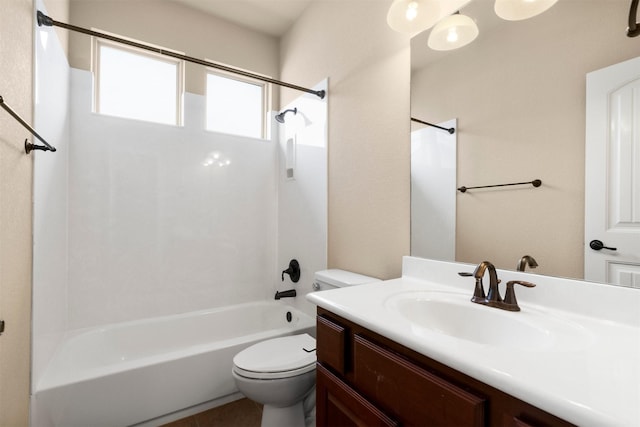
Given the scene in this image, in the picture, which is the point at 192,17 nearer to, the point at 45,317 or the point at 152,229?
the point at 152,229

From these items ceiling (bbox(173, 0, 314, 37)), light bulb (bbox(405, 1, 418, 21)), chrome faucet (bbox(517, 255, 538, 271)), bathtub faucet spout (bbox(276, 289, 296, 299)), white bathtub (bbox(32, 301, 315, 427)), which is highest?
ceiling (bbox(173, 0, 314, 37))

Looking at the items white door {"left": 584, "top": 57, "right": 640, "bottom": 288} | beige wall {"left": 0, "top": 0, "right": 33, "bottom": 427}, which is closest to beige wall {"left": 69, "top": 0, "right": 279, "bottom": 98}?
beige wall {"left": 0, "top": 0, "right": 33, "bottom": 427}

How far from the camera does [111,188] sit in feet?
6.94

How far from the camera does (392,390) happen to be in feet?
2.40

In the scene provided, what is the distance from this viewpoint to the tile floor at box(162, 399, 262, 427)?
1.67 meters

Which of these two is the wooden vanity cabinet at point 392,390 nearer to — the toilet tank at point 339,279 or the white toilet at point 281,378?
the white toilet at point 281,378

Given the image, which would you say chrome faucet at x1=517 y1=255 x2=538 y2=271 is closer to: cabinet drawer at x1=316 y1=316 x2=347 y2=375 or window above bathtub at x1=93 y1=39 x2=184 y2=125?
cabinet drawer at x1=316 y1=316 x2=347 y2=375

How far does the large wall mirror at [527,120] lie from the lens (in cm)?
90

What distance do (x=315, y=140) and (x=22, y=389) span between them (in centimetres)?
204

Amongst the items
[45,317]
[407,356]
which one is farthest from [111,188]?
[407,356]

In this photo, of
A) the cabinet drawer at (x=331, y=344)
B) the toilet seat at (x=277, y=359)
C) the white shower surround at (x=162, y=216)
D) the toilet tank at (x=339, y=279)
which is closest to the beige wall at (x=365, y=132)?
the toilet tank at (x=339, y=279)

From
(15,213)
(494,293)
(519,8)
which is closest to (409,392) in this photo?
(494,293)

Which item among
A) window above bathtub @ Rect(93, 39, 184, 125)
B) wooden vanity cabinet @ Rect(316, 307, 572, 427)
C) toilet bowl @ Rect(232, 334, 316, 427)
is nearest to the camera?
wooden vanity cabinet @ Rect(316, 307, 572, 427)

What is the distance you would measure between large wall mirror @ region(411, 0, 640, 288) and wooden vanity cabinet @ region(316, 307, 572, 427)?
0.61 m
